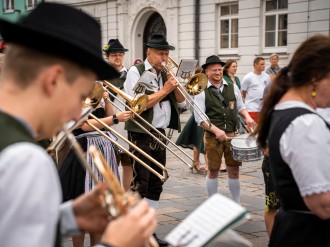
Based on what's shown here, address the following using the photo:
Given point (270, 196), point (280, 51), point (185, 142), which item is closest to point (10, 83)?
point (270, 196)

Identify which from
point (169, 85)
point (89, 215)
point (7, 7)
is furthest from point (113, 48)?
point (7, 7)

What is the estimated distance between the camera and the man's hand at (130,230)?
4.96 ft

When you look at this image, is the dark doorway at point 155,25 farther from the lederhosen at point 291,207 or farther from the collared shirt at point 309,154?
the collared shirt at point 309,154

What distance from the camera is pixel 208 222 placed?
1.75 m

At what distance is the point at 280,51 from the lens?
1716 cm

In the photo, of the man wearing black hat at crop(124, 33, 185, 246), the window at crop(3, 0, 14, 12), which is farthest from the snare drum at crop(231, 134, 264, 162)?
the window at crop(3, 0, 14, 12)

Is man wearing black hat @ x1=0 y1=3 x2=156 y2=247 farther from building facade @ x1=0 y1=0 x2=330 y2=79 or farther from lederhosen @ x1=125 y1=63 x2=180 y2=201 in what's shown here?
building facade @ x1=0 y1=0 x2=330 y2=79

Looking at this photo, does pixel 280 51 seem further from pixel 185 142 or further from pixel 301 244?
pixel 301 244

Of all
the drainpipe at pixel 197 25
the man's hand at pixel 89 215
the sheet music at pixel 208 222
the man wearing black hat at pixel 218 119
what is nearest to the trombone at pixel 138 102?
the man wearing black hat at pixel 218 119

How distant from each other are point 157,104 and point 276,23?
42.9 ft

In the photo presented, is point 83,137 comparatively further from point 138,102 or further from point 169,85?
point 169,85

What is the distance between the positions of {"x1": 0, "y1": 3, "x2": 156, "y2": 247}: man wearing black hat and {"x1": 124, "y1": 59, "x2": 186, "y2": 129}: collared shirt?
145 inches

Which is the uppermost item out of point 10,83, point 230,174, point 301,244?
point 10,83

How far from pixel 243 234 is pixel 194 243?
3633mm
